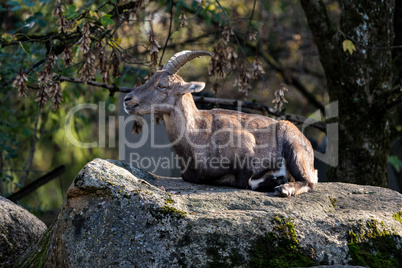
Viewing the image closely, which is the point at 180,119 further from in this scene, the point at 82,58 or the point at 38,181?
the point at 82,58

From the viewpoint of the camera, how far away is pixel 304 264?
4355 mm

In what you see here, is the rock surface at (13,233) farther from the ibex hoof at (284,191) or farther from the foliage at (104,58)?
the ibex hoof at (284,191)

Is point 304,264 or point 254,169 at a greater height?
point 254,169

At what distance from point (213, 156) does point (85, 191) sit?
77.0 inches

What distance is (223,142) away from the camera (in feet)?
20.0

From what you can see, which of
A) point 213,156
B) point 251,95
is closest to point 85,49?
point 213,156

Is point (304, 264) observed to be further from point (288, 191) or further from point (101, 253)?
point (101, 253)

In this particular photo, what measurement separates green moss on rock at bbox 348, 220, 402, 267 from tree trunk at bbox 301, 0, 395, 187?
307 cm

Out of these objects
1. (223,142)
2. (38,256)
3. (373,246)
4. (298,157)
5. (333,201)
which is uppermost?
(223,142)

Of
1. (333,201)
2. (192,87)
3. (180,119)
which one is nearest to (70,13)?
(192,87)

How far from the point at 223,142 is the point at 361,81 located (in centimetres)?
285

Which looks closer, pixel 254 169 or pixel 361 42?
pixel 254 169

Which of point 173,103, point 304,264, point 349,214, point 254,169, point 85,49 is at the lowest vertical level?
point 304,264

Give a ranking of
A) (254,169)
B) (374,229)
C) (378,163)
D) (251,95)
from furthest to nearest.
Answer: (251,95) < (378,163) < (254,169) < (374,229)
